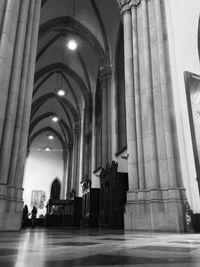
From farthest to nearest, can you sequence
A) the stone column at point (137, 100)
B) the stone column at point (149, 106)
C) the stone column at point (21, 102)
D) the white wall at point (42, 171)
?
the white wall at point (42, 171) → the stone column at point (137, 100) → the stone column at point (149, 106) → the stone column at point (21, 102)

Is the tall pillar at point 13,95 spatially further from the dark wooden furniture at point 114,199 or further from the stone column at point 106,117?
the stone column at point 106,117

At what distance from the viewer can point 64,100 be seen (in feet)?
67.7

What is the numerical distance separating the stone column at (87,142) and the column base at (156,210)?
9861 millimetres

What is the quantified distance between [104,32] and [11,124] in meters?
9.62

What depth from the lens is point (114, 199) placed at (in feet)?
28.0

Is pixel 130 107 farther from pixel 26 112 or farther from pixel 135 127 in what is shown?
pixel 26 112

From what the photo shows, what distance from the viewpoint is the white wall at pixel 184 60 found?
19.6 feet

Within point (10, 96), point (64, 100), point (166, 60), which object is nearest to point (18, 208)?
point (10, 96)

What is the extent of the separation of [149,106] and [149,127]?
610 millimetres

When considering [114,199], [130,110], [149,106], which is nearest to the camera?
[149,106]

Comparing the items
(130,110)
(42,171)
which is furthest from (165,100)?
(42,171)

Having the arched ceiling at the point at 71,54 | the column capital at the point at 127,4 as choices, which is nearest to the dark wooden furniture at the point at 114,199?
→ the column capital at the point at 127,4

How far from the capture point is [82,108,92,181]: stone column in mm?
16413

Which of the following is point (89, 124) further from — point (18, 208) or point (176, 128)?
point (18, 208)
